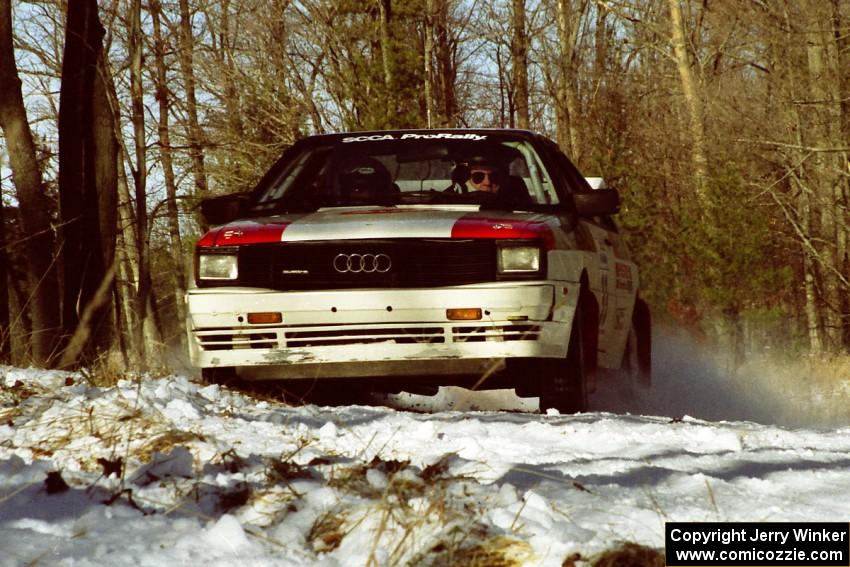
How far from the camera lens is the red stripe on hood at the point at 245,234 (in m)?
6.38

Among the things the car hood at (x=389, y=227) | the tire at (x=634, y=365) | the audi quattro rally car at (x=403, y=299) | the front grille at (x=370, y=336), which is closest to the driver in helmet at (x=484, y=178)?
the audi quattro rally car at (x=403, y=299)

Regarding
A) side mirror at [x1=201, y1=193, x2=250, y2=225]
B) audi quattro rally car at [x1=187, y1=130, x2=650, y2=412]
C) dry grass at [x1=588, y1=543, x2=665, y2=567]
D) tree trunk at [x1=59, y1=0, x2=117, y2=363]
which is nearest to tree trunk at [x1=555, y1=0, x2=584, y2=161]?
tree trunk at [x1=59, y1=0, x2=117, y2=363]

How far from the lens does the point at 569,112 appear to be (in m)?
35.7

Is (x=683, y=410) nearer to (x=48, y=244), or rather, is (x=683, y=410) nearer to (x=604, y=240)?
(x=604, y=240)

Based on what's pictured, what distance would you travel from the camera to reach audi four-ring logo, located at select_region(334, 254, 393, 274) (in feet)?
20.5

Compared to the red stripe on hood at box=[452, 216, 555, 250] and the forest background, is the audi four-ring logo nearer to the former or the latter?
the red stripe on hood at box=[452, 216, 555, 250]

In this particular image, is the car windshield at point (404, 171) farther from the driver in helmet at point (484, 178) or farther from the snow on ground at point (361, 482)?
the snow on ground at point (361, 482)

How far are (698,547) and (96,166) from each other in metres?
7.41

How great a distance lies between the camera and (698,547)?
292 centimetres

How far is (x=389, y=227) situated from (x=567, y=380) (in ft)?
3.99

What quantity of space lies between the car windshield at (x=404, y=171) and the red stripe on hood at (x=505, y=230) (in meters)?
0.86

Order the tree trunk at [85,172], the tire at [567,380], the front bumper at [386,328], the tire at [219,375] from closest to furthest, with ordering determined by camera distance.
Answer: the front bumper at [386,328]
the tire at [567,380]
the tire at [219,375]
the tree trunk at [85,172]

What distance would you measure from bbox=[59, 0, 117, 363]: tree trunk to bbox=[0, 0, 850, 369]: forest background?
8.51m

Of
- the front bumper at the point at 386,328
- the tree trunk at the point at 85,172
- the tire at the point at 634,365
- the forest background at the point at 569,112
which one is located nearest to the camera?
the front bumper at the point at 386,328
